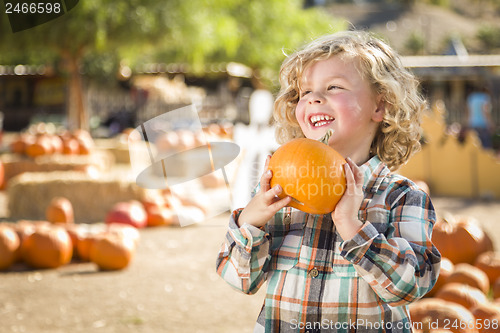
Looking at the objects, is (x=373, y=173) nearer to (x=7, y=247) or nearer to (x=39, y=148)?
(x=7, y=247)

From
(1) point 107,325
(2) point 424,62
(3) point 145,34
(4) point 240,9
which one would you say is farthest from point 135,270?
(2) point 424,62

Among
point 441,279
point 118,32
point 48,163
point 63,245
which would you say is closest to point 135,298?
point 63,245

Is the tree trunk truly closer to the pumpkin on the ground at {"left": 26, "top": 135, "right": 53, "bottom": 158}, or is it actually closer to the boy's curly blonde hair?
the pumpkin on the ground at {"left": 26, "top": 135, "right": 53, "bottom": 158}

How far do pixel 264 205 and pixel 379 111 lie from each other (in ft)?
1.80

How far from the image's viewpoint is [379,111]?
2.05 meters

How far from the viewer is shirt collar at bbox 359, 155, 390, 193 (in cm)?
193

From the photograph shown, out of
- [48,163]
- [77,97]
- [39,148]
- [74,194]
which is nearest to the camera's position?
[74,194]

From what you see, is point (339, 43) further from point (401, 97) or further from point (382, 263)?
point (382, 263)

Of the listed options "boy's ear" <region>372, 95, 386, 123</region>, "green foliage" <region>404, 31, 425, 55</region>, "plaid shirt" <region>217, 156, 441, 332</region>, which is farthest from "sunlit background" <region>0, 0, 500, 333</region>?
"green foliage" <region>404, 31, 425, 55</region>

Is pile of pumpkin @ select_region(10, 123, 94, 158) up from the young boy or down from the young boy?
Answer: down

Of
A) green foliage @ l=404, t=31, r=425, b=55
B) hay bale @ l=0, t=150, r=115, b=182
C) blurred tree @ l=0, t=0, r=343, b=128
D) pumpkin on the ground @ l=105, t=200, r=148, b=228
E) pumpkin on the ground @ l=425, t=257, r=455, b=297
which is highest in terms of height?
blurred tree @ l=0, t=0, r=343, b=128

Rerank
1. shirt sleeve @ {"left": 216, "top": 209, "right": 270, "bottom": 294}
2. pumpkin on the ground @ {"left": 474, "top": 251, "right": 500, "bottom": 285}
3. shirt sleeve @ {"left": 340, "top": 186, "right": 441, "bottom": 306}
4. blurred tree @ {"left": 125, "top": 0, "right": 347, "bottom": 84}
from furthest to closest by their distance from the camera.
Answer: blurred tree @ {"left": 125, "top": 0, "right": 347, "bottom": 84}
pumpkin on the ground @ {"left": 474, "top": 251, "right": 500, "bottom": 285}
shirt sleeve @ {"left": 216, "top": 209, "right": 270, "bottom": 294}
shirt sleeve @ {"left": 340, "top": 186, "right": 441, "bottom": 306}

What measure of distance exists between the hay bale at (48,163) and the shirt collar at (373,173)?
9.61 metres

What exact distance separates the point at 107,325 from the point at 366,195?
2.88 m
